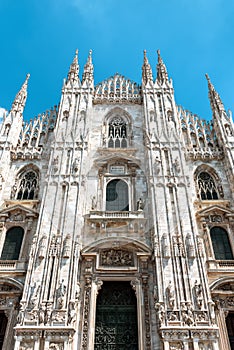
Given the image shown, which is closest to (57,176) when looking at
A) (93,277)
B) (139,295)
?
(93,277)

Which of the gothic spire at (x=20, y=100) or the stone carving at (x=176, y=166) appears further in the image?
the gothic spire at (x=20, y=100)

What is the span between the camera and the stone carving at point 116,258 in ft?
48.2

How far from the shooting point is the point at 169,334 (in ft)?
39.8

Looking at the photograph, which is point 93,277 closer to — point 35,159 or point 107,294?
point 107,294

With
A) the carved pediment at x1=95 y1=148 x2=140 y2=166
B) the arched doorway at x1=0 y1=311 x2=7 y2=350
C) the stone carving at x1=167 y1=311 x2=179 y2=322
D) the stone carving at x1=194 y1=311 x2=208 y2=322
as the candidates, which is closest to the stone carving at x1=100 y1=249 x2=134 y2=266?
the stone carving at x1=167 y1=311 x2=179 y2=322

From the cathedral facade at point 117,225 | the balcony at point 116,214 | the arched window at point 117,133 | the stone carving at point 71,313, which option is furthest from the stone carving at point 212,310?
the arched window at point 117,133

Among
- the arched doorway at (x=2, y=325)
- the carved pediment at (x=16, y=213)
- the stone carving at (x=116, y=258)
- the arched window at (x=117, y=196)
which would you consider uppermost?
the arched window at (x=117, y=196)

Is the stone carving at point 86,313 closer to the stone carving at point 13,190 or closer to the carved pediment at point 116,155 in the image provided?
the stone carving at point 13,190

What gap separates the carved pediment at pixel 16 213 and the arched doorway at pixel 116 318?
540cm

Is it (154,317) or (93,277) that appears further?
(93,277)

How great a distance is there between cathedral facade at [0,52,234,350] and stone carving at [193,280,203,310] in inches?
1.8

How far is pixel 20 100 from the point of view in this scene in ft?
72.5

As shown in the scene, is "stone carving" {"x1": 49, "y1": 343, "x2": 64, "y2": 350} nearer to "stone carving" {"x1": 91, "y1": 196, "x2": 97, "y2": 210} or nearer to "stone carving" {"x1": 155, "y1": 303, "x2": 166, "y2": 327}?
"stone carving" {"x1": 155, "y1": 303, "x2": 166, "y2": 327}

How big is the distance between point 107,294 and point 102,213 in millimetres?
3942
